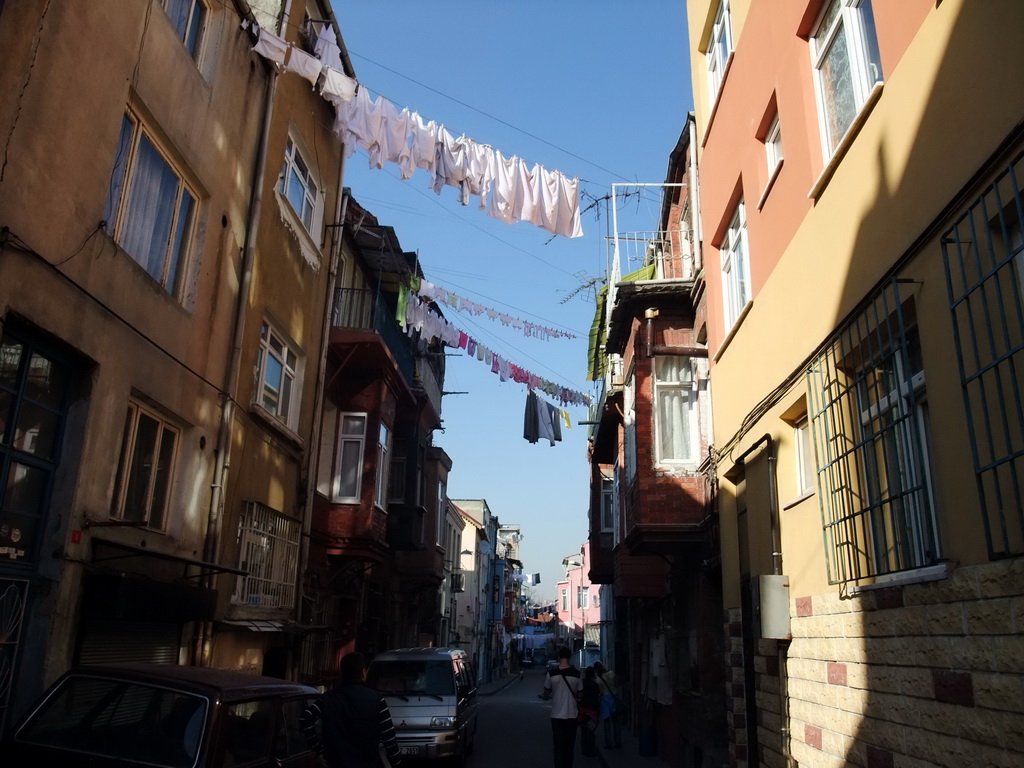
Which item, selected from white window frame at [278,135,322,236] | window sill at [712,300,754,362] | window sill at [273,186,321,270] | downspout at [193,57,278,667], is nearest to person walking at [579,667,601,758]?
window sill at [712,300,754,362]

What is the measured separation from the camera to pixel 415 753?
39.9 ft

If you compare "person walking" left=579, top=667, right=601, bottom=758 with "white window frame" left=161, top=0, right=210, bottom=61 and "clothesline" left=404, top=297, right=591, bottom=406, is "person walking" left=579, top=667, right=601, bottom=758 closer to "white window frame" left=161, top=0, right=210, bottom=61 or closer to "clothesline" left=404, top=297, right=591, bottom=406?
"clothesline" left=404, top=297, right=591, bottom=406

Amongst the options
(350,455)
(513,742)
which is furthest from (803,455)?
(513,742)

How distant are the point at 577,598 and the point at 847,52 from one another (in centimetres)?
8836

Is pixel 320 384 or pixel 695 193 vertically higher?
pixel 695 193

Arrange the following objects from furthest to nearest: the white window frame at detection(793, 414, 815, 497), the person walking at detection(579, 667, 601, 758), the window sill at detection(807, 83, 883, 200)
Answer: the person walking at detection(579, 667, 601, 758), the white window frame at detection(793, 414, 815, 497), the window sill at detection(807, 83, 883, 200)

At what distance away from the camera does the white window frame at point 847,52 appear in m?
6.29

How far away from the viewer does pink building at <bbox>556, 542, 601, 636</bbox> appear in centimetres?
7819

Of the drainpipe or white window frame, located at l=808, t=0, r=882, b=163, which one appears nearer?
white window frame, located at l=808, t=0, r=882, b=163

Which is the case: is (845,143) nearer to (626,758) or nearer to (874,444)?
(874,444)

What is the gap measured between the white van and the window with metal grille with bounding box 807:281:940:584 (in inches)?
320

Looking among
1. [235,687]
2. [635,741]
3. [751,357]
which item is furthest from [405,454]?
[235,687]

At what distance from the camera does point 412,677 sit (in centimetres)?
1344

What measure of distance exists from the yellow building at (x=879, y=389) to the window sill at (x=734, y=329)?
0.06m
